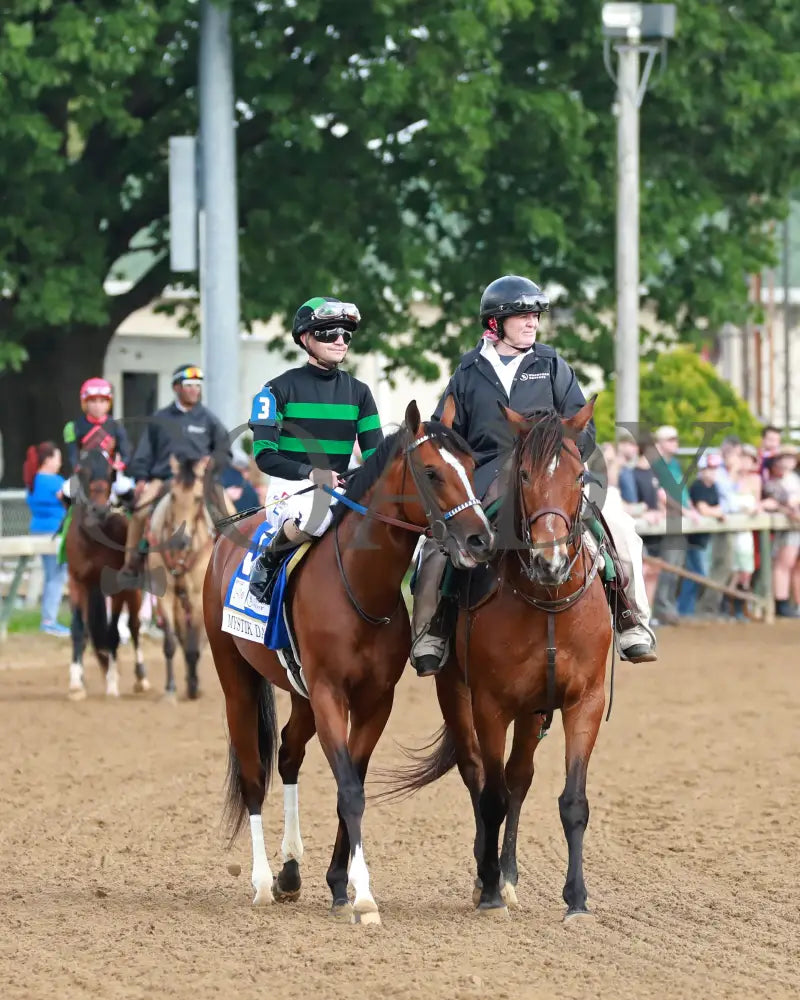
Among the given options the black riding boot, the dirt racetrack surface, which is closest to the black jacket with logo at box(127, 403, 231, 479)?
the dirt racetrack surface

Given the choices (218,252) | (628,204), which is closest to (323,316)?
(218,252)

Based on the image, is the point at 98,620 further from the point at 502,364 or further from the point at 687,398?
the point at 687,398

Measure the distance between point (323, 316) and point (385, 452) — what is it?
738 millimetres

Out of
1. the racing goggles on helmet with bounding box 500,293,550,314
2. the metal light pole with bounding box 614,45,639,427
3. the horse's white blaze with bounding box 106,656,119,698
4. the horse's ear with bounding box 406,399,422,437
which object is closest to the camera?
the horse's ear with bounding box 406,399,422,437

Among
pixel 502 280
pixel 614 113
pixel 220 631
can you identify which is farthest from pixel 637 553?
pixel 614 113

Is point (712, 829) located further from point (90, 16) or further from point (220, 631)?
point (90, 16)

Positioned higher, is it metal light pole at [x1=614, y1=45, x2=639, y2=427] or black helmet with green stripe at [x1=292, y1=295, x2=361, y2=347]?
metal light pole at [x1=614, y1=45, x2=639, y2=427]

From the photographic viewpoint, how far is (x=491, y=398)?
7602 millimetres

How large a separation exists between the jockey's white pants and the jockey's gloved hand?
0.05 metres

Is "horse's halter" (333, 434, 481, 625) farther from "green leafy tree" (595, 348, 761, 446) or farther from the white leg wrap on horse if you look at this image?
"green leafy tree" (595, 348, 761, 446)

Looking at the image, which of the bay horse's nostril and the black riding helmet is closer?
the bay horse's nostril

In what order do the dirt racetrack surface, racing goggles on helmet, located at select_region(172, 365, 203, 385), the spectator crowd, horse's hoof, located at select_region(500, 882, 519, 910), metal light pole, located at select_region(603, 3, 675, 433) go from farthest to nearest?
1. the spectator crowd
2. metal light pole, located at select_region(603, 3, 675, 433)
3. racing goggles on helmet, located at select_region(172, 365, 203, 385)
4. horse's hoof, located at select_region(500, 882, 519, 910)
5. the dirt racetrack surface

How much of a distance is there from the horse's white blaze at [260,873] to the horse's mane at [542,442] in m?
1.97

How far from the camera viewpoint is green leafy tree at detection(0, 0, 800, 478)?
1933cm
